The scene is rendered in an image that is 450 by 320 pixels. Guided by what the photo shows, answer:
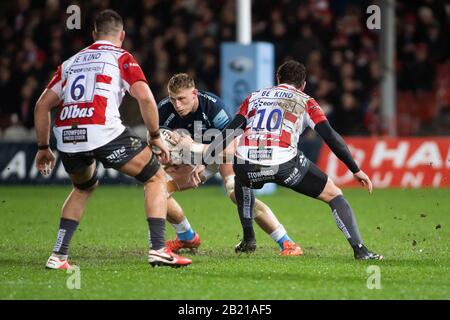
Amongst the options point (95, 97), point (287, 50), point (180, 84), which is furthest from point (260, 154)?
point (287, 50)

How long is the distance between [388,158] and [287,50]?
3175 millimetres

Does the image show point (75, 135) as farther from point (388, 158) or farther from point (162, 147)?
point (388, 158)

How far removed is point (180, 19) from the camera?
2105cm

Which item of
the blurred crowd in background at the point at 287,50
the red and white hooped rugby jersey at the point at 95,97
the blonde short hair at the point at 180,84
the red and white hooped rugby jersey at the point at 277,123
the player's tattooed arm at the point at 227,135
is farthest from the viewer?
the blurred crowd in background at the point at 287,50

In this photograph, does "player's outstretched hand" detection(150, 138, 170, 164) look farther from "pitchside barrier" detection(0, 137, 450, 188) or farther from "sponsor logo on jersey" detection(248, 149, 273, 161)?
"pitchside barrier" detection(0, 137, 450, 188)

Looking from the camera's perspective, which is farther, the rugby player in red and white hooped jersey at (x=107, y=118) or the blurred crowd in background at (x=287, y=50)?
the blurred crowd in background at (x=287, y=50)

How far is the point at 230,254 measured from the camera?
10.1 meters

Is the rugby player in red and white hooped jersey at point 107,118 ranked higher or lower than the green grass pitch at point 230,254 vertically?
higher

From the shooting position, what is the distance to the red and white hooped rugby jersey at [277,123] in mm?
9344

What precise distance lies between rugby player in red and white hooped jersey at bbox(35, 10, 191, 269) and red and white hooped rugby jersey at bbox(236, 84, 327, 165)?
3.95 ft

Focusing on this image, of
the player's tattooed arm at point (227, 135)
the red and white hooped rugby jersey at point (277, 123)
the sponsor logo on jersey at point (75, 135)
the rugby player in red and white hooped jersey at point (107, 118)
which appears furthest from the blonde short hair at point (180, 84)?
the sponsor logo on jersey at point (75, 135)

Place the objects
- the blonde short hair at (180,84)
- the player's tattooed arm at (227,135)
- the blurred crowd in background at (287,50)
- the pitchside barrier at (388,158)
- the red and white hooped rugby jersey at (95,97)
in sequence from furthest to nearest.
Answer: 1. the blurred crowd in background at (287,50)
2. the pitchside barrier at (388,158)
3. the blonde short hair at (180,84)
4. the player's tattooed arm at (227,135)
5. the red and white hooped rugby jersey at (95,97)

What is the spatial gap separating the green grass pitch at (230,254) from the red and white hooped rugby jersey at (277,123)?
40.5 inches

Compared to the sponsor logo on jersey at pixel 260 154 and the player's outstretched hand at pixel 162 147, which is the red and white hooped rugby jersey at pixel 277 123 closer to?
the sponsor logo on jersey at pixel 260 154
